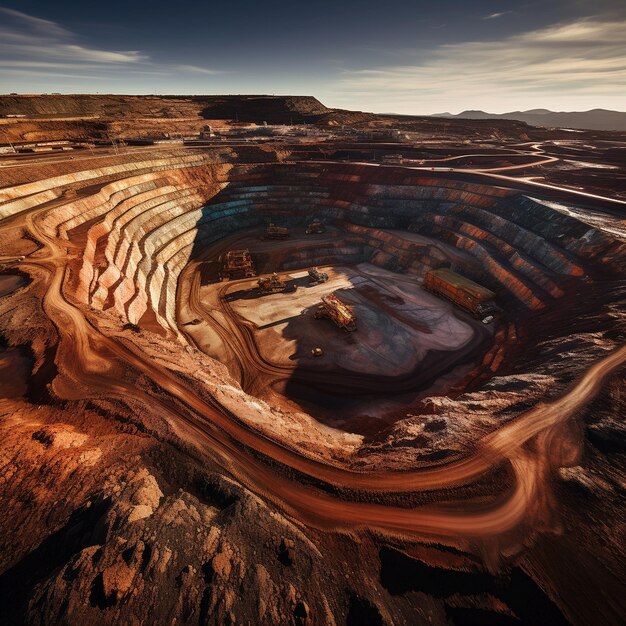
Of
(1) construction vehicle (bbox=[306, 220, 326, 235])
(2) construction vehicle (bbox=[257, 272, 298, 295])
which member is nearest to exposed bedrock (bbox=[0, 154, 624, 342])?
(1) construction vehicle (bbox=[306, 220, 326, 235])

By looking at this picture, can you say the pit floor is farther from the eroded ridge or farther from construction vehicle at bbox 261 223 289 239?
construction vehicle at bbox 261 223 289 239

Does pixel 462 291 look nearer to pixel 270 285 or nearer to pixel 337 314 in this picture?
pixel 337 314

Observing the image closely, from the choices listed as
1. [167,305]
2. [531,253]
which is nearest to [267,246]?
[167,305]

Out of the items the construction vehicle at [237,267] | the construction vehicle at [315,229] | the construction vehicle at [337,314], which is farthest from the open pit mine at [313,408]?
the construction vehicle at [315,229]

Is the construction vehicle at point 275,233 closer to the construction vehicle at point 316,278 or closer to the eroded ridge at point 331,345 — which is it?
the eroded ridge at point 331,345

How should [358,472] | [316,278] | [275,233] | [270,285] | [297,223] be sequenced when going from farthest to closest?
1. [297,223]
2. [275,233]
3. [316,278]
4. [270,285]
5. [358,472]

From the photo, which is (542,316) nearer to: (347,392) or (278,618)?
(347,392)

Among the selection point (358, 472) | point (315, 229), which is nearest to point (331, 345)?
point (358, 472)
